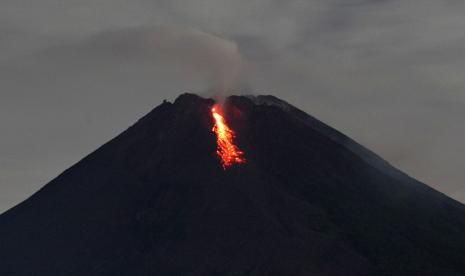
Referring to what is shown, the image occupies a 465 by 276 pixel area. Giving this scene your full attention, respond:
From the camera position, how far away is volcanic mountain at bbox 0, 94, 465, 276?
17000 cm

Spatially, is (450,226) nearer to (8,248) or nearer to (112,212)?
(112,212)

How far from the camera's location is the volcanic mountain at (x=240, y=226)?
558ft

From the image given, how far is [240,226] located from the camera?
177 m

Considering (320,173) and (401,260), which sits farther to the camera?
(320,173)

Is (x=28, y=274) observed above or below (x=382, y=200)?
below

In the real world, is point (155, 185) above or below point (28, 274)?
above

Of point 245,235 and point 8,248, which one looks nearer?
point 245,235

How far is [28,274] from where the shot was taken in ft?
601

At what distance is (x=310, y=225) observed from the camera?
17712 cm

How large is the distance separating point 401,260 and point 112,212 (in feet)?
155

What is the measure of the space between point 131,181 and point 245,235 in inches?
1237

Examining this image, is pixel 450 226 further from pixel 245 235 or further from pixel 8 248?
pixel 8 248

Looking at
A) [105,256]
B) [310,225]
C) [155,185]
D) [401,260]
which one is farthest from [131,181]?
[401,260]

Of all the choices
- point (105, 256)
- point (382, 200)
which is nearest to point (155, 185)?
point (105, 256)
